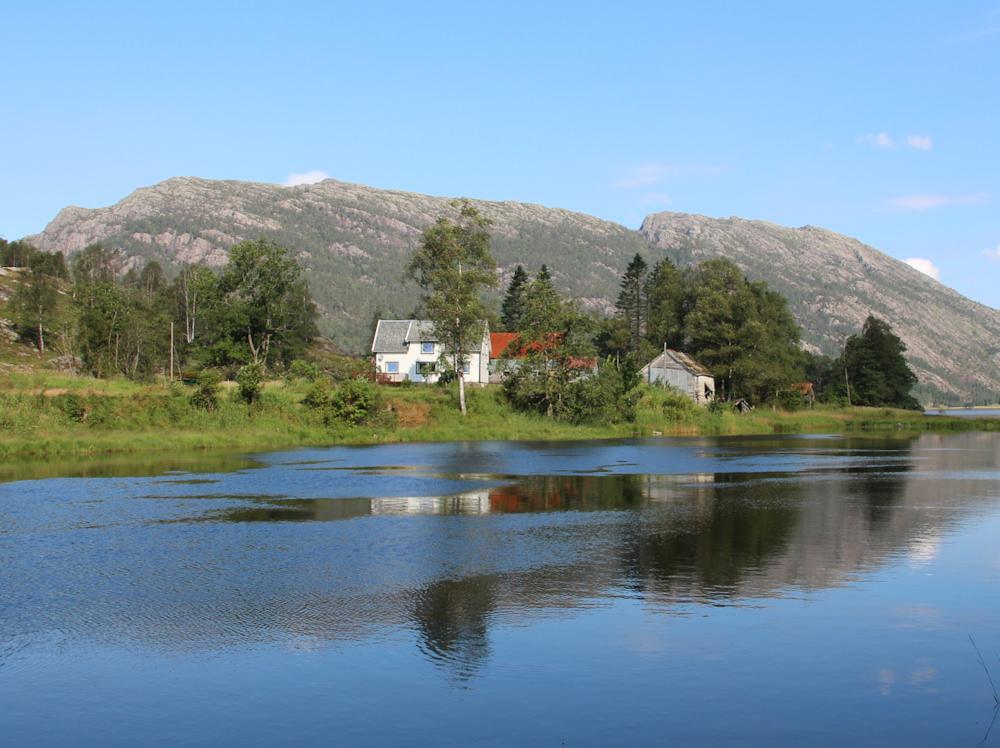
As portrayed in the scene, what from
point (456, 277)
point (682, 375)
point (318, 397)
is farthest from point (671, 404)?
point (318, 397)

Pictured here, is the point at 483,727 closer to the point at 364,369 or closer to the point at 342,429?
the point at 342,429

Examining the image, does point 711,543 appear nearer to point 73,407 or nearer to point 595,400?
point 73,407

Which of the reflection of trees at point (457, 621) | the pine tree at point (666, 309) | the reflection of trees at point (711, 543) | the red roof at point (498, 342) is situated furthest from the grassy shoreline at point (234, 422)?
the reflection of trees at point (457, 621)

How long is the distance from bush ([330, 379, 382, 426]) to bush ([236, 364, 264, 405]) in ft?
18.6

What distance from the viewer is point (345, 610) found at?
58.0 feet

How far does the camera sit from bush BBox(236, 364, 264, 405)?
2601 inches

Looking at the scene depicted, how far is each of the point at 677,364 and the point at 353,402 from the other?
52.5 metres

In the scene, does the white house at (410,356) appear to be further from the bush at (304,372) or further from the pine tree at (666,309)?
the bush at (304,372)

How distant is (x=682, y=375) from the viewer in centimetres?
11038

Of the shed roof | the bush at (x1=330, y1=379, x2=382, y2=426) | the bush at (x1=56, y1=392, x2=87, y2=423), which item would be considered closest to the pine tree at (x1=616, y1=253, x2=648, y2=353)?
the shed roof

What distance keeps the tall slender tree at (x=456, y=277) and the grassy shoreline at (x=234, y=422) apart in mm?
5465

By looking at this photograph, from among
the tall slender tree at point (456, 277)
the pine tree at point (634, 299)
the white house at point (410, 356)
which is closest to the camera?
the tall slender tree at point (456, 277)

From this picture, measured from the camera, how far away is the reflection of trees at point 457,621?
14641 mm

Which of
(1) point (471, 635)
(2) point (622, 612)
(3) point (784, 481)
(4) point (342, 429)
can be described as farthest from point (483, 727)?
(4) point (342, 429)
